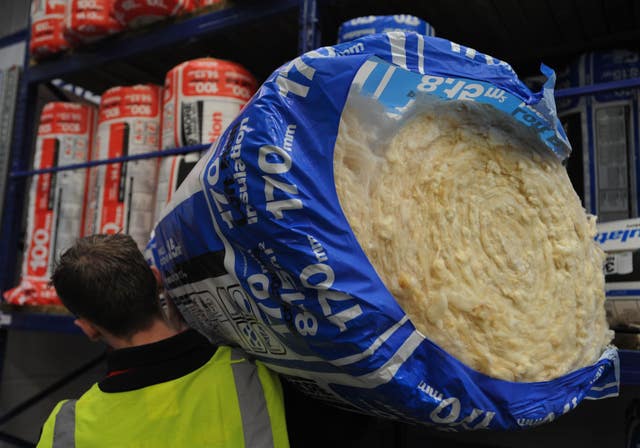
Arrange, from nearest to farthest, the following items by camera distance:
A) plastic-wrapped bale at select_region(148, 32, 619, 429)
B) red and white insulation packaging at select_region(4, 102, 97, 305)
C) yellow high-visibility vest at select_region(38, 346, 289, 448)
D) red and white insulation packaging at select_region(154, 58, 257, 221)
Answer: plastic-wrapped bale at select_region(148, 32, 619, 429) → yellow high-visibility vest at select_region(38, 346, 289, 448) → red and white insulation packaging at select_region(154, 58, 257, 221) → red and white insulation packaging at select_region(4, 102, 97, 305)

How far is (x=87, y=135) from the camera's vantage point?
185cm

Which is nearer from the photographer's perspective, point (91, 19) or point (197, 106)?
point (197, 106)

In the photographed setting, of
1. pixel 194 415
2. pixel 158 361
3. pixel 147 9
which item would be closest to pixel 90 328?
pixel 158 361

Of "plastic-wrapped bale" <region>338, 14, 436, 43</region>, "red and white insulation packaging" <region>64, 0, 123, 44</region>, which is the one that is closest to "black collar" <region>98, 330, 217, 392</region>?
"plastic-wrapped bale" <region>338, 14, 436, 43</region>

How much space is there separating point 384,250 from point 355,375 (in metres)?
0.14

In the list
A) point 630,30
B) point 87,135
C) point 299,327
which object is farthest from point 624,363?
point 87,135

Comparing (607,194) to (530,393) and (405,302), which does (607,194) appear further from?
(405,302)

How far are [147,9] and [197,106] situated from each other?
17.0 inches

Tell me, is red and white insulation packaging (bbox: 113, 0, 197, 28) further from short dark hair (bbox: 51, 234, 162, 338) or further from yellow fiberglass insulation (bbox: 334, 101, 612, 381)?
yellow fiberglass insulation (bbox: 334, 101, 612, 381)

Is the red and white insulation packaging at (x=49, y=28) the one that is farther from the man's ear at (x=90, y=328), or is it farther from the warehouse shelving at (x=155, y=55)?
the man's ear at (x=90, y=328)

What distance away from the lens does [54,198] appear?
1.77m

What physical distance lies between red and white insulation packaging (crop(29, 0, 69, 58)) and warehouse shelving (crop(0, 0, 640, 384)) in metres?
0.05

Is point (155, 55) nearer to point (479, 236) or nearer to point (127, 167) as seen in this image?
point (127, 167)

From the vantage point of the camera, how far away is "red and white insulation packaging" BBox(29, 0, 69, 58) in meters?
1.93
